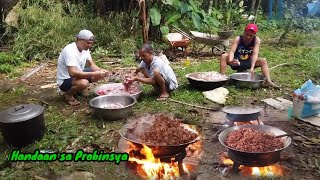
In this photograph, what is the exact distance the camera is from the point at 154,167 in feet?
12.4

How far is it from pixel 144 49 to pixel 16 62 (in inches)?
205

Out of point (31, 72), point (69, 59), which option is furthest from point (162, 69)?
point (31, 72)

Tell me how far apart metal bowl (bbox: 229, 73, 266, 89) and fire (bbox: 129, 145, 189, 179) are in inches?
128

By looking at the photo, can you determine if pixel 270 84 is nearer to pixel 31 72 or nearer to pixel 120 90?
pixel 120 90

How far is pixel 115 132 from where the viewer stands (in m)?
4.82

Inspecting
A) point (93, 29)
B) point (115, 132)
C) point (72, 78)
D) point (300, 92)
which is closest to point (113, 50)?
point (93, 29)

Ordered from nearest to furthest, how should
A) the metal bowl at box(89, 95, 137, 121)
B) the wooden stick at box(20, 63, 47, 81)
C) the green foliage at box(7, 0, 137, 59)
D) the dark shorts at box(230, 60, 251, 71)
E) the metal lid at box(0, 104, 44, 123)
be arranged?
the metal lid at box(0, 104, 44, 123) < the metal bowl at box(89, 95, 137, 121) < the dark shorts at box(230, 60, 251, 71) < the wooden stick at box(20, 63, 47, 81) < the green foliage at box(7, 0, 137, 59)

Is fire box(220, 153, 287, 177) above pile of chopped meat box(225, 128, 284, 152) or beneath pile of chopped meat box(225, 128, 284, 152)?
beneath

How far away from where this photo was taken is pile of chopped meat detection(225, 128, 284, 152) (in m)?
3.61

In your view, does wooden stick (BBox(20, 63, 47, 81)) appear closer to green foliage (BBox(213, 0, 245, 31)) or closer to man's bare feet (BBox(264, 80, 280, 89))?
man's bare feet (BBox(264, 80, 280, 89))

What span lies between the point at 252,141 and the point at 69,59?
3.36 metres

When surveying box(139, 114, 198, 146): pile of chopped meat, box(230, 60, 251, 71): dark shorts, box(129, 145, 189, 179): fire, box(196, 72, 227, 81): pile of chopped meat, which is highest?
box(230, 60, 251, 71): dark shorts

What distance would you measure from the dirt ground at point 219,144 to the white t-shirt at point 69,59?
630 millimetres

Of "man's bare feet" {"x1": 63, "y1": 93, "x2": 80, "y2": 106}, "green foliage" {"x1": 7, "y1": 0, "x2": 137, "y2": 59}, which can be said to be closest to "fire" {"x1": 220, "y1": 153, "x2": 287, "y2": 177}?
"man's bare feet" {"x1": 63, "y1": 93, "x2": 80, "y2": 106}
